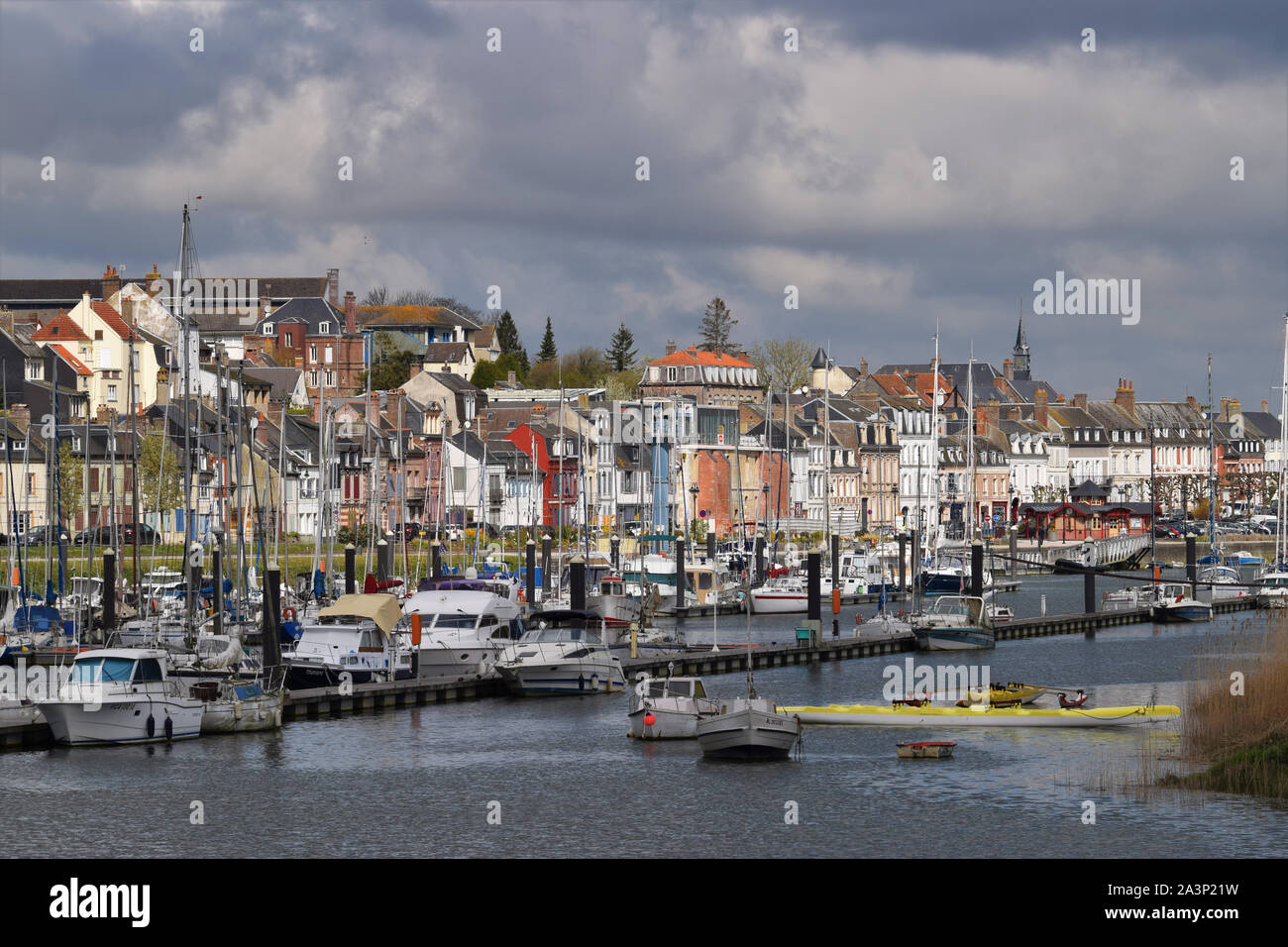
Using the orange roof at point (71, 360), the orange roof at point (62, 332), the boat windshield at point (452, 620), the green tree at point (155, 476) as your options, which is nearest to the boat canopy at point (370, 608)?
the boat windshield at point (452, 620)

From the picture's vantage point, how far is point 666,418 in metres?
169

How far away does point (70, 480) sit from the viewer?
113m

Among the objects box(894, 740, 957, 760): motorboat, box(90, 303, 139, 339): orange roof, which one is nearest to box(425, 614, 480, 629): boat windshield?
box(894, 740, 957, 760): motorboat

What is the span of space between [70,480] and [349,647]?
54944 millimetres

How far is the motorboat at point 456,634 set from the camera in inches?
2625

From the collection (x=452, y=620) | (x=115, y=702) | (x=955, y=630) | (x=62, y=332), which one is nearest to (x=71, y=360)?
(x=62, y=332)

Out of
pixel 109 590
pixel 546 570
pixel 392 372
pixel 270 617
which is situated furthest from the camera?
pixel 392 372

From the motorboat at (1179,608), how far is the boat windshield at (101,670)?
226 ft

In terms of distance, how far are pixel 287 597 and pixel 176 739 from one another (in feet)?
114

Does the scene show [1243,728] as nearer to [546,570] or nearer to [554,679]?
[554,679]

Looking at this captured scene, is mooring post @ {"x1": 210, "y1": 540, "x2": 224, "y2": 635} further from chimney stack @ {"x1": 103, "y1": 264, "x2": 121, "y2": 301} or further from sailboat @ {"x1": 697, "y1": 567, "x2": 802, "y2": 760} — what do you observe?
chimney stack @ {"x1": 103, "y1": 264, "x2": 121, "y2": 301}

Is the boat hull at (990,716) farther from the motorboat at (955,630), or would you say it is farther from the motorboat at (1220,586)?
the motorboat at (1220,586)

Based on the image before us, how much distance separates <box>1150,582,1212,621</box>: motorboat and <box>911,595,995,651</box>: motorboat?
22.7 meters
